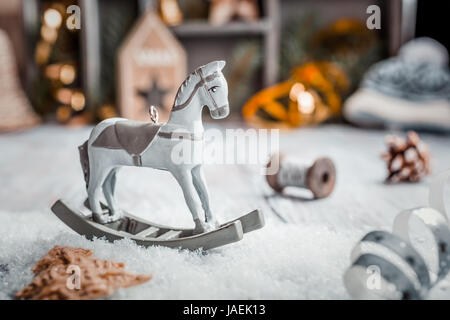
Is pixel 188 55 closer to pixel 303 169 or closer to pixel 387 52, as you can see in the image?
pixel 387 52

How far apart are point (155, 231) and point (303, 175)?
47 cm

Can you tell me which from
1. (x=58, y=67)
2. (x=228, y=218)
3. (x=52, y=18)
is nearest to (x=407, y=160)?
(x=228, y=218)

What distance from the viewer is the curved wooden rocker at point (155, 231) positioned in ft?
2.47

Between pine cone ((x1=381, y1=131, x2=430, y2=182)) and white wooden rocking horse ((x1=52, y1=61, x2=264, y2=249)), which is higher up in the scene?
white wooden rocking horse ((x1=52, y1=61, x2=264, y2=249))

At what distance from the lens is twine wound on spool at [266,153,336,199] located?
1.17m

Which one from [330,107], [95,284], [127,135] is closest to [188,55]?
[330,107]

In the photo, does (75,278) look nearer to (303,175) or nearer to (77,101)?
(303,175)

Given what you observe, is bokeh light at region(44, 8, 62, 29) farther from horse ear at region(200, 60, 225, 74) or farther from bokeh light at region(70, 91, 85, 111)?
horse ear at region(200, 60, 225, 74)

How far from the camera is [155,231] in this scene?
33.0 inches

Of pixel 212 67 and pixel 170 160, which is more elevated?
pixel 212 67

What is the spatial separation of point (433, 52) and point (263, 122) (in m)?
0.87

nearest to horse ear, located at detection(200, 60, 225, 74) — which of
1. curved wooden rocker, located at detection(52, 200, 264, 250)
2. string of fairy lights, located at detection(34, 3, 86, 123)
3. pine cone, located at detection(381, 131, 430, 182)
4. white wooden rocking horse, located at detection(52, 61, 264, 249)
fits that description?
white wooden rocking horse, located at detection(52, 61, 264, 249)

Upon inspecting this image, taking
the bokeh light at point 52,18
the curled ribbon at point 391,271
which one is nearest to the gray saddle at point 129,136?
the curled ribbon at point 391,271

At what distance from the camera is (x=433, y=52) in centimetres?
230
